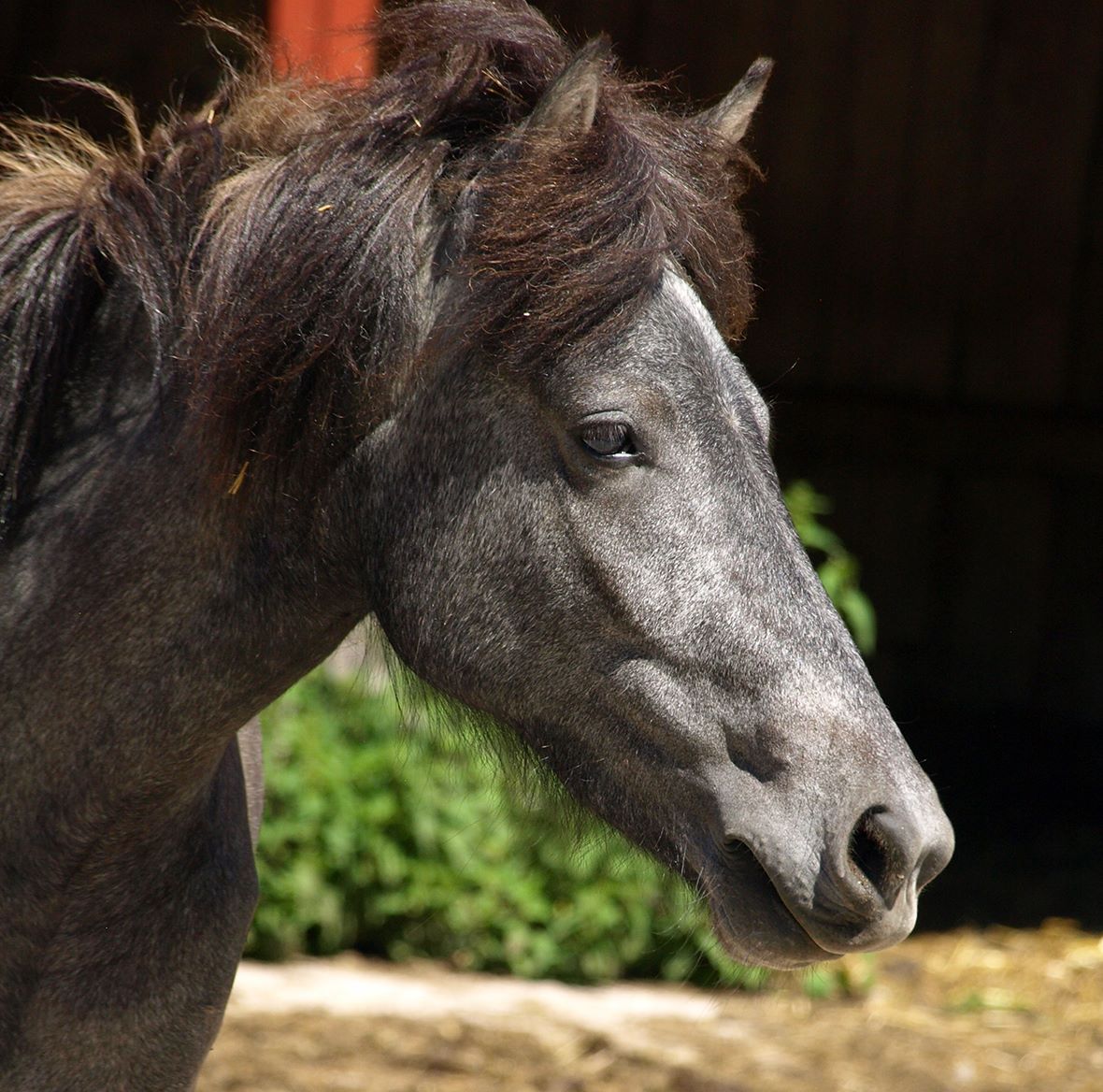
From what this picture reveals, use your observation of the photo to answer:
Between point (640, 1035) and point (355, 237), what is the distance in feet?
10.2

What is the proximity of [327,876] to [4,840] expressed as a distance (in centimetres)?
273

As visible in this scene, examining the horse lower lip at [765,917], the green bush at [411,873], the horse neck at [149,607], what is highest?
the horse neck at [149,607]

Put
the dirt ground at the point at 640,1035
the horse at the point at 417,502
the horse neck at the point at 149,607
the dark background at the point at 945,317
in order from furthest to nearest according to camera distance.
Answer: the dark background at the point at 945,317
the dirt ground at the point at 640,1035
the horse neck at the point at 149,607
the horse at the point at 417,502

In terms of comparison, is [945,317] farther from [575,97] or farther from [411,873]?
[575,97]

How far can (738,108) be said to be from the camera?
2.00 m

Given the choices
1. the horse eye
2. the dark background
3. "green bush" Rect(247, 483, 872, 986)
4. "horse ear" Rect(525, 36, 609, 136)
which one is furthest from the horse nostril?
A: the dark background

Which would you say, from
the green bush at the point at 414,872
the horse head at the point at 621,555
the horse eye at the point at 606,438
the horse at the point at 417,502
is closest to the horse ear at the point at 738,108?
the horse at the point at 417,502

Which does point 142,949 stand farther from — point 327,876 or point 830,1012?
point 830,1012

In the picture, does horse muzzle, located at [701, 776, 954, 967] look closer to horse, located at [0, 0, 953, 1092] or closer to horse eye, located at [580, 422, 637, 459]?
horse, located at [0, 0, 953, 1092]

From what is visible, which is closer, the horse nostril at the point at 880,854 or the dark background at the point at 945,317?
the horse nostril at the point at 880,854

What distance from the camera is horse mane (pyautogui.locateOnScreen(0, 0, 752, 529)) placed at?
1.61m

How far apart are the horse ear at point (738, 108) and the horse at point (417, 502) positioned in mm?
126

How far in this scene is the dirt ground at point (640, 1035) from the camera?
149 inches

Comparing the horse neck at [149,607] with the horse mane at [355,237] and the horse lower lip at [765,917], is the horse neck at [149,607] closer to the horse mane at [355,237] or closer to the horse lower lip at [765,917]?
the horse mane at [355,237]
